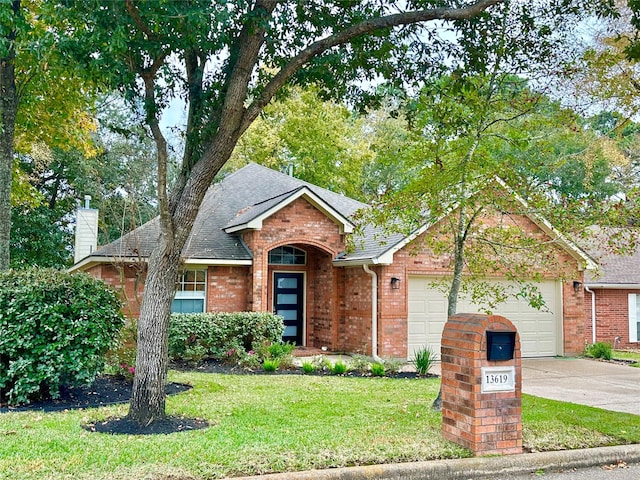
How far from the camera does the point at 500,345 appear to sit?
600 centimetres

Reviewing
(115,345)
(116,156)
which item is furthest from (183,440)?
(116,156)

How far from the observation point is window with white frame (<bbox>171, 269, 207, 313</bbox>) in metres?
14.8

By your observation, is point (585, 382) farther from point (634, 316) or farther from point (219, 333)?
point (634, 316)

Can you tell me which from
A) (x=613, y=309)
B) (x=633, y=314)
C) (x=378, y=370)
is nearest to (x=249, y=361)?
(x=378, y=370)

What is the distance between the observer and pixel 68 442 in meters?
5.88

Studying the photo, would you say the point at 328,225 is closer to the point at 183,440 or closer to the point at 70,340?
the point at 70,340

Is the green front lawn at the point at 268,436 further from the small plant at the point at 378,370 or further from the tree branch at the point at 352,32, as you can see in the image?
the tree branch at the point at 352,32

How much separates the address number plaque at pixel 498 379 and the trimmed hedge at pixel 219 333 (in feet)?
25.4

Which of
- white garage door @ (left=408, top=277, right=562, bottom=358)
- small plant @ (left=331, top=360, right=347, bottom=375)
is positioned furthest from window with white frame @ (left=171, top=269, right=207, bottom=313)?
white garage door @ (left=408, top=277, right=562, bottom=358)

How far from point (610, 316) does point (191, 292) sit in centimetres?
1369

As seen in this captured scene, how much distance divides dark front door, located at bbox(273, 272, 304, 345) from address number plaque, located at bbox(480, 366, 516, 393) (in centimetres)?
1081

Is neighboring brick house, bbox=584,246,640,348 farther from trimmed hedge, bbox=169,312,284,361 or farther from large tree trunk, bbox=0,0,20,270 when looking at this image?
large tree trunk, bbox=0,0,20,270

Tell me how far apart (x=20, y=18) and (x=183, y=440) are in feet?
20.5

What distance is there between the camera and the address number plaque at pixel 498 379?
19.3 ft
